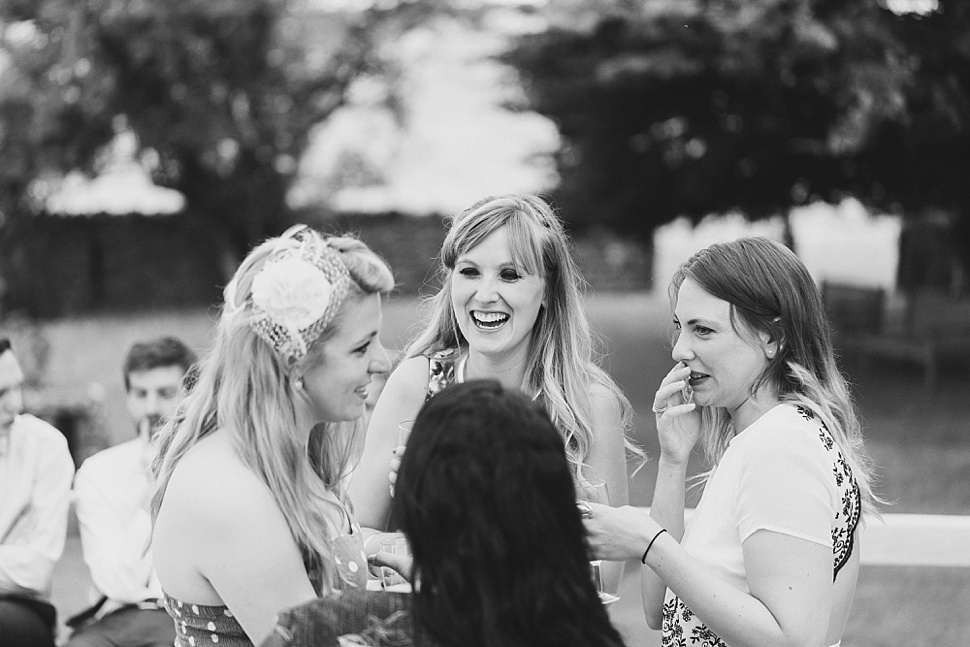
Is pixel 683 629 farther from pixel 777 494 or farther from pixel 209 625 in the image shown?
pixel 209 625

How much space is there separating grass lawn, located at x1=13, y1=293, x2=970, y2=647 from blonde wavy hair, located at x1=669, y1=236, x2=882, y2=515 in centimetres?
68

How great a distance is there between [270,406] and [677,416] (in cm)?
106

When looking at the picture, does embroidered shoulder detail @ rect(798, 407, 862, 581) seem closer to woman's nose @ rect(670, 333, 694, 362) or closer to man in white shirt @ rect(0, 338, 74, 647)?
woman's nose @ rect(670, 333, 694, 362)

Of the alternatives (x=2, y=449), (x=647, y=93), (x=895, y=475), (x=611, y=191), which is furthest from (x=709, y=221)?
(x=2, y=449)

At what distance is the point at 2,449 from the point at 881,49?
29.9 feet

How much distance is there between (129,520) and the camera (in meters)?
3.92

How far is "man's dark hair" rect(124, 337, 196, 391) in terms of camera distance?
160 inches

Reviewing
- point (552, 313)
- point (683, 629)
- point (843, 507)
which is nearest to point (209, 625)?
point (683, 629)

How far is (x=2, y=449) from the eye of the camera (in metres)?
3.81

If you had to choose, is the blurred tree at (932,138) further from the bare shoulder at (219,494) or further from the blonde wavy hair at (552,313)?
the bare shoulder at (219,494)

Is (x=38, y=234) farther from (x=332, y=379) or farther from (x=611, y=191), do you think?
(x=332, y=379)

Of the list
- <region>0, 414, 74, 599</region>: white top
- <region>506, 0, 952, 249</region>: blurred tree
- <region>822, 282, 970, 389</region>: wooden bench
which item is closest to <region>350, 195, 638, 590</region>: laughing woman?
<region>0, 414, 74, 599</region>: white top

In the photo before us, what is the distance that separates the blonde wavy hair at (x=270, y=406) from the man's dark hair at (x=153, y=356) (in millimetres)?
1913

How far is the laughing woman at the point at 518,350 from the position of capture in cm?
307
